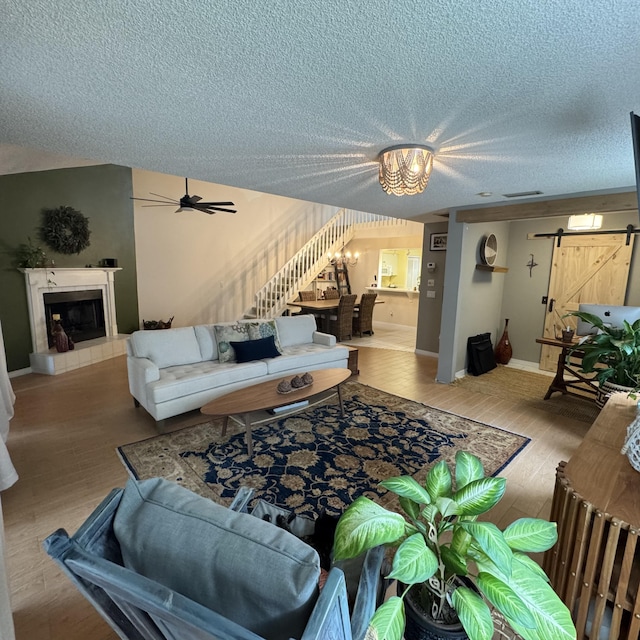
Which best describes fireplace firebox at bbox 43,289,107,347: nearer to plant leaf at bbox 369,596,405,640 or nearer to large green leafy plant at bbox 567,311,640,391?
plant leaf at bbox 369,596,405,640

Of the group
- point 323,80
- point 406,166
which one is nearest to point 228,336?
point 406,166

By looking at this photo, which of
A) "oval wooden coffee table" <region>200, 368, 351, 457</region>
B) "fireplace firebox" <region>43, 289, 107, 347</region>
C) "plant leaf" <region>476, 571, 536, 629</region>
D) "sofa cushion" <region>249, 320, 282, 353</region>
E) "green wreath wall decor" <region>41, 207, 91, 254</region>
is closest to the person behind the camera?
"plant leaf" <region>476, 571, 536, 629</region>

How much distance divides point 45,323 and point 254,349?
3613 millimetres

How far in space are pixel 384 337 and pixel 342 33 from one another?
6.72 metres

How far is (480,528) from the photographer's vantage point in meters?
0.87

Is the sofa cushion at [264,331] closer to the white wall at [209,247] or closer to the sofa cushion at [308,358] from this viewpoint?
the sofa cushion at [308,358]

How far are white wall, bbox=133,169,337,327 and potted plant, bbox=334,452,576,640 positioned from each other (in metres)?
6.91

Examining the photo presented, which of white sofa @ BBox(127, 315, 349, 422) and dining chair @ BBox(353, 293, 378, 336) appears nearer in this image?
white sofa @ BBox(127, 315, 349, 422)

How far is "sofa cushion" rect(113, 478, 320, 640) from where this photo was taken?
2.44 ft

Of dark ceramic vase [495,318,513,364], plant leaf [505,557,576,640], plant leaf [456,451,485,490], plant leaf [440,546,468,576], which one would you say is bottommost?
dark ceramic vase [495,318,513,364]

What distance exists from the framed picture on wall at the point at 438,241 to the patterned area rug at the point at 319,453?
3226mm

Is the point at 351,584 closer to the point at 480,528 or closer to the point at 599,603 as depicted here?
the point at 480,528

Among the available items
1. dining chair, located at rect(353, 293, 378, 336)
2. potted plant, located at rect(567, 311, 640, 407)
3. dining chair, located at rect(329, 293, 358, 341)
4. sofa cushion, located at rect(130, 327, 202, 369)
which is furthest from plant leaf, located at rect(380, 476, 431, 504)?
dining chair, located at rect(353, 293, 378, 336)

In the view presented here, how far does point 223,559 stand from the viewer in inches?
31.7
